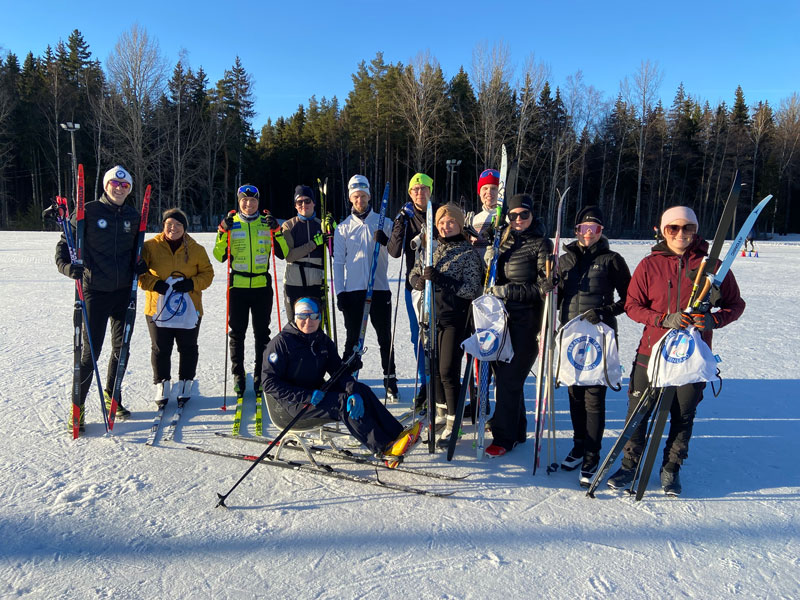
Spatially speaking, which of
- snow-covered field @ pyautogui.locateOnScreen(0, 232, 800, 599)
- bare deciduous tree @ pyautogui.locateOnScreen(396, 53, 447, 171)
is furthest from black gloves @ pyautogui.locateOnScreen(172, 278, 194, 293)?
bare deciduous tree @ pyautogui.locateOnScreen(396, 53, 447, 171)

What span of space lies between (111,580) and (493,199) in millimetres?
3526

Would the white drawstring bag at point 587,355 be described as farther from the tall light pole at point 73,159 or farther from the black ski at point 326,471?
the tall light pole at point 73,159

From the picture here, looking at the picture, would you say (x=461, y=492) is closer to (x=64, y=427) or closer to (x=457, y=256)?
(x=457, y=256)

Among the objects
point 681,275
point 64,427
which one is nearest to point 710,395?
point 681,275

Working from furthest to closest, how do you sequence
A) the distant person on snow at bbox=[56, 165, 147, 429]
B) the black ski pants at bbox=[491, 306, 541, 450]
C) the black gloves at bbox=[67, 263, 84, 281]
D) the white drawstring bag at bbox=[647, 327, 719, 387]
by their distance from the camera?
the distant person on snow at bbox=[56, 165, 147, 429] → the black gloves at bbox=[67, 263, 84, 281] → the black ski pants at bbox=[491, 306, 541, 450] → the white drawstring bag at bbox=[647, 327, 719, 387]

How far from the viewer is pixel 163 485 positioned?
2926 mm

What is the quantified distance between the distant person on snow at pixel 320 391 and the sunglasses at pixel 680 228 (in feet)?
6.13

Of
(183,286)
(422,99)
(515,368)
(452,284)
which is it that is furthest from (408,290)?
(422,99)

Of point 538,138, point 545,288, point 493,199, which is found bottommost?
point 545,288

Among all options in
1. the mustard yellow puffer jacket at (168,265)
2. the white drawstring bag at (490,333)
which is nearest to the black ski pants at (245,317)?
the mustard yellow puffer jacket at (168,265)

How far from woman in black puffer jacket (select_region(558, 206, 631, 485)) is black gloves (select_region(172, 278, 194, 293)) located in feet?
9.14

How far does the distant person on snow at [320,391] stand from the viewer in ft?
9.68

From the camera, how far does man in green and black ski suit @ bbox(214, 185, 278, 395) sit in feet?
13.7

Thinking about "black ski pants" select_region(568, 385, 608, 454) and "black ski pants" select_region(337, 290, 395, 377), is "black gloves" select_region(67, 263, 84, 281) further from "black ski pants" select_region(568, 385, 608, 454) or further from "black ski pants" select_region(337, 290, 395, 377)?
"black ski pants" select_region(568, 385, 608, 454)
